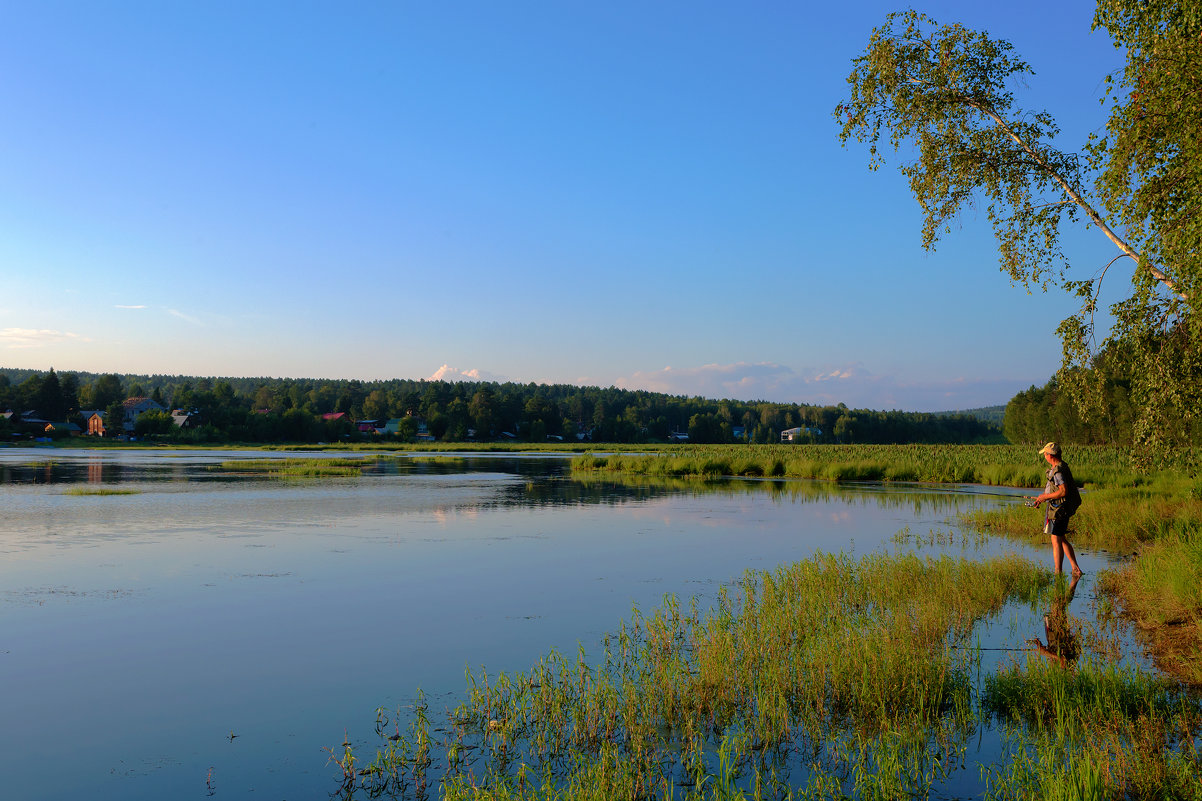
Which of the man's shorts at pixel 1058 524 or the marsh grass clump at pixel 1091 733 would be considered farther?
the man's shorts at pixel 1058 524

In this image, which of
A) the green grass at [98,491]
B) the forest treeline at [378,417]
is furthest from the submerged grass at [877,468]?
the forest treeline at [378,417]

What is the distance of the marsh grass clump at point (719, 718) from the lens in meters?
6.69

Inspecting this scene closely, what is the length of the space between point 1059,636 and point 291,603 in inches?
491

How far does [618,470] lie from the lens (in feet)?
198

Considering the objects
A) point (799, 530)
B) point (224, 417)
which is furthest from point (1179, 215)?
point (224, 417)

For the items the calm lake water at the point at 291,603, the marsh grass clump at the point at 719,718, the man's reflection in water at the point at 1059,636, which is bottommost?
the calm lake water at the point at 291,603

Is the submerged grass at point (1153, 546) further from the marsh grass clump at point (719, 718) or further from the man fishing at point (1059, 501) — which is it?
the marsh grass clump at point (719, 718)

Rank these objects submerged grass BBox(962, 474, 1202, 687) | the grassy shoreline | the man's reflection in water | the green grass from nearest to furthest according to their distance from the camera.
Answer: the grassy shoreline < the man's reflection in water < submerged grass BBox(962, 474, 1202, 687) < the green grass

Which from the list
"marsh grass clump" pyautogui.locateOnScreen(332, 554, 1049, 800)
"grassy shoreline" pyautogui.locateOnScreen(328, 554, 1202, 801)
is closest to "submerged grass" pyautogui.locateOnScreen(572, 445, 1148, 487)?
"marsh grass clump" pyautogui.locateOnScreen(332, 554, 1049, 800)

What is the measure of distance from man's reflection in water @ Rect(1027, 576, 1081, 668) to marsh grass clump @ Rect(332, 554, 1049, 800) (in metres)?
1.02

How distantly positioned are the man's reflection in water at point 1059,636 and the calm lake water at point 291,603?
0.32 metres

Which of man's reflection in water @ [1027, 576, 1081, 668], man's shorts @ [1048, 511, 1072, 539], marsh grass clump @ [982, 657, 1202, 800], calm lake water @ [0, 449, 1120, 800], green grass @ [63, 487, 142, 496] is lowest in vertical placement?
green grass @ [63, 487, 142, 496]

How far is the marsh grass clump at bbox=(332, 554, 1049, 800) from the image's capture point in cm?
669

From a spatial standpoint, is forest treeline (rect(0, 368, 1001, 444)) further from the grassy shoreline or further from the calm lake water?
the grassy shoreline
